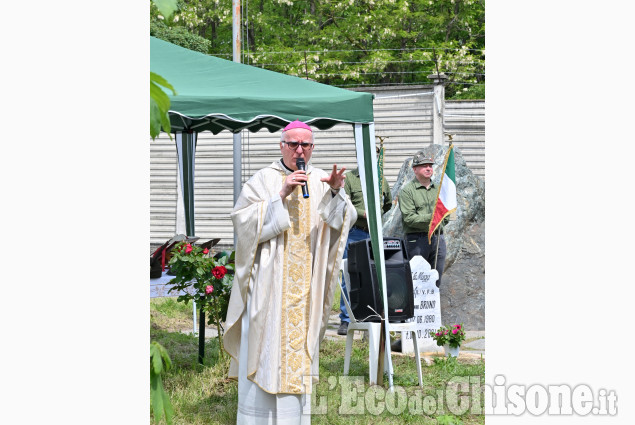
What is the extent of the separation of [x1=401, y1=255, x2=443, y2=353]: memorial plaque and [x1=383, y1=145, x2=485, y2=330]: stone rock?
1.04 metres

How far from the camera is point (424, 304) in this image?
6.34 m

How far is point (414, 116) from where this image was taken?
12250mm

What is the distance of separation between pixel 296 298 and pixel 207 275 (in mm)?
1691

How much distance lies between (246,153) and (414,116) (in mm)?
3119

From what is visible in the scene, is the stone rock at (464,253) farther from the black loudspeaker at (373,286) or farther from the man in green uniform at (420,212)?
the black loudspeaker at (373,286)

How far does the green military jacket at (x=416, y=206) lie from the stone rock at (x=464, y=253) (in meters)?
0.62

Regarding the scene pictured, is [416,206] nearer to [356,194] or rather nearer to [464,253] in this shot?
[356,194]

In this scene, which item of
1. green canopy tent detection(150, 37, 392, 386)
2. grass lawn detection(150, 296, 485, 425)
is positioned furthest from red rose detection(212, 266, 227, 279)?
green canopy tent detection(150, 37, 392, 386)

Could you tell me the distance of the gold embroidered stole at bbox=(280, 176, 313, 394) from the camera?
12.6ft

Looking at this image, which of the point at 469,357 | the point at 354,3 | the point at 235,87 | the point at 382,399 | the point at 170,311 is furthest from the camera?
the point at 354,3

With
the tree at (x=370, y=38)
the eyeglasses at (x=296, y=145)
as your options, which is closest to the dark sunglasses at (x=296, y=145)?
the eyeglasses at (x=296, y=145)

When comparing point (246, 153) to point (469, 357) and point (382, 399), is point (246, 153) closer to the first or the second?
point (469, 357)

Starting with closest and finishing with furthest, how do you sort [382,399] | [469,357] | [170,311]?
[382,399]
[469,357]
[170,311]
